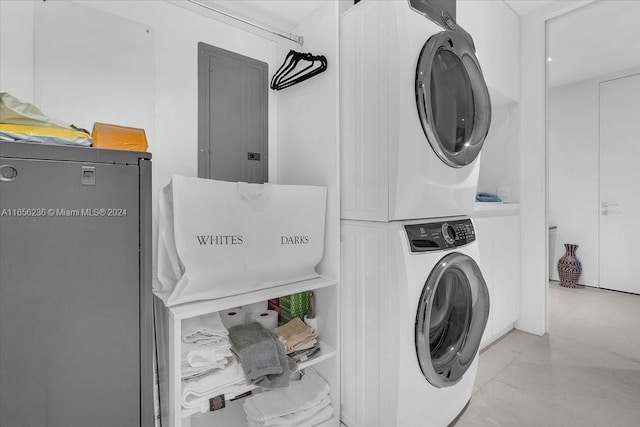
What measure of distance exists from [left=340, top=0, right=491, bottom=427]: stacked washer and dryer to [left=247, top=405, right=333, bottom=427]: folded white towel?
0.32ft

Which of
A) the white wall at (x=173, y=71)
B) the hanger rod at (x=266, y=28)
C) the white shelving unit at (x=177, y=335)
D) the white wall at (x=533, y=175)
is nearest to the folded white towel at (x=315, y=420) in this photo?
the white shelving unit at (x=177, y=335)

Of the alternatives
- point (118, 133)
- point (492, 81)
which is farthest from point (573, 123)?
point (118, 133)

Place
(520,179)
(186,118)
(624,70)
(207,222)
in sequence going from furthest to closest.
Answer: (624,70), (520,179), (186,118), (207,222)

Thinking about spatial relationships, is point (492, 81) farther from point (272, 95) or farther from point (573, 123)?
point (573, 123)

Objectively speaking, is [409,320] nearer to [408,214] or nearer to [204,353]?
[408,214]

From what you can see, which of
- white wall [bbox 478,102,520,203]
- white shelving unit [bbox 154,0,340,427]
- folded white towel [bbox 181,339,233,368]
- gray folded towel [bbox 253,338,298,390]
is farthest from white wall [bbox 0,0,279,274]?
white wall [bbox 478,102,520,203]

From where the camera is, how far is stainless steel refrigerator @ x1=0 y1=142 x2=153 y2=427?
0.73 metres

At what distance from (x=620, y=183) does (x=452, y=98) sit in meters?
3.38

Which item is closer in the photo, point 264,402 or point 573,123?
point 264,402

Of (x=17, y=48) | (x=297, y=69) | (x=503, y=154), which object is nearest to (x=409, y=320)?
(x=297, y=69)

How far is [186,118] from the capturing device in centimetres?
160

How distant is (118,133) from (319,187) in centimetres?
86

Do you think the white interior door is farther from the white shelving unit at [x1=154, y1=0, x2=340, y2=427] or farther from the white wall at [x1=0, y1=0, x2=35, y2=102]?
the white wall at [x1=0, y1=0, x2=35, y2=102]

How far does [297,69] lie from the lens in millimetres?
1764
